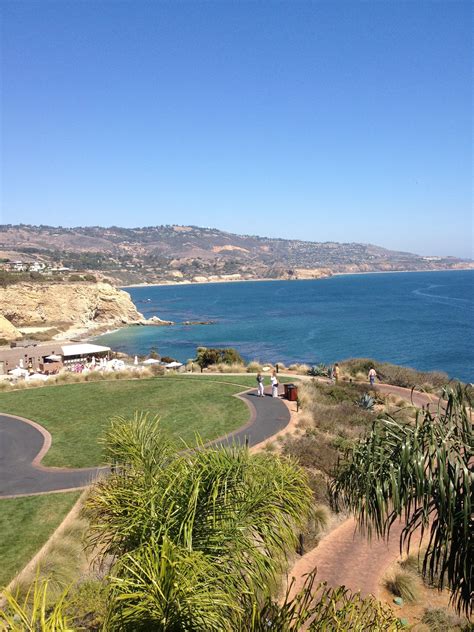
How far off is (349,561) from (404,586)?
1.47 m

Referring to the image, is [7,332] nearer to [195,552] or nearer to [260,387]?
[260,387]

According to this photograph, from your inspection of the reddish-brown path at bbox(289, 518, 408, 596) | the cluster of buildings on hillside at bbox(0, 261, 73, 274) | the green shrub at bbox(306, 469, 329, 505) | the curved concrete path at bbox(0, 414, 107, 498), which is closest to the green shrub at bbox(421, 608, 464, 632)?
the reddish-brown path at bbox(289, 518, 408, 596)

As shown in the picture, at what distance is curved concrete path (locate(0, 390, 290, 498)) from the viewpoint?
531 inches

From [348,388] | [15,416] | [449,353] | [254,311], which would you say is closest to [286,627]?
[15,416]

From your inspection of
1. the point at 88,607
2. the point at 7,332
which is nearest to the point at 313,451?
the point at 88,607

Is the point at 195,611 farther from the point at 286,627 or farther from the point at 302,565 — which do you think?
the point at 302,565

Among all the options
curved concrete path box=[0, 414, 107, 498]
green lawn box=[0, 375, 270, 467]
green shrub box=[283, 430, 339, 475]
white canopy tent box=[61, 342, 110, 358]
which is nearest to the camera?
curved concrete path box=[0, 414, 107, 498]

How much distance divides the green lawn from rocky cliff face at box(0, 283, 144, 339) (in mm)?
48725

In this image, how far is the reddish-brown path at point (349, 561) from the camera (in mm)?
10711

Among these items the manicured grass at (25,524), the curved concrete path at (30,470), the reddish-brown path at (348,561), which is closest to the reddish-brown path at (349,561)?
the reddish-brown path at (348,561)

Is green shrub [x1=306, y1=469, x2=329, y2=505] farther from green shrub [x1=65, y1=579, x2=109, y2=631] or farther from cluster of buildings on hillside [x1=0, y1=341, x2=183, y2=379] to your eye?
cluster of buildings on hillside [x1=0, y1=341, x2=183, y2=379]

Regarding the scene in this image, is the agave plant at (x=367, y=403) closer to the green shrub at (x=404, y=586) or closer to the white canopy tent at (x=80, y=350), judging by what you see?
the green shrub at (x=404, y=586)

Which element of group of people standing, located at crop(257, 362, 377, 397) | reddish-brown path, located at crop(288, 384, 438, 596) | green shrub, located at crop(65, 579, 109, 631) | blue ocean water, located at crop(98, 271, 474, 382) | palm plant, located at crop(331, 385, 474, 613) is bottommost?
blue ocean water, located at crop(98, 271, 474, 382)

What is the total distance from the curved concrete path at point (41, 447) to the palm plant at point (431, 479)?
4814 mm
